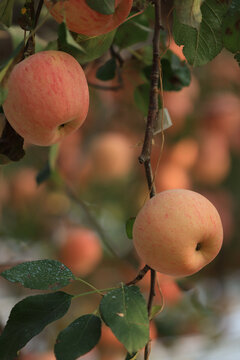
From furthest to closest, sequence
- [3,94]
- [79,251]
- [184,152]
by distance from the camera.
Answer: [184,152] < [79,251] < [3,94]

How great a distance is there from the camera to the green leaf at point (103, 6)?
62 centimetres

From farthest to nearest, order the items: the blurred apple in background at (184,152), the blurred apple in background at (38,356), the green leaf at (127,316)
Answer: the blurred apple in background at (184,152), the blurred apple in background at (38,356), the green leaf at (127,316)

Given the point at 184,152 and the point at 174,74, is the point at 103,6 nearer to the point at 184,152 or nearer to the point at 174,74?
the point at 174,74

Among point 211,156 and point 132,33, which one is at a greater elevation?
point 132,33

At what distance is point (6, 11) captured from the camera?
28.7 inches

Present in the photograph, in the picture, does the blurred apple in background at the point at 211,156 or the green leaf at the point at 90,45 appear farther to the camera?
the blurred apple in background at the point at 211,156

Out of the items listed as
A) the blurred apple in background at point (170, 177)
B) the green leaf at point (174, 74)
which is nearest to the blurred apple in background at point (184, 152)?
the blurred apple in background at point (170, 177)

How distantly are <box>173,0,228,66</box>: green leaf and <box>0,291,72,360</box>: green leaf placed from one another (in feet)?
1.17

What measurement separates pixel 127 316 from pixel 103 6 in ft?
1.12

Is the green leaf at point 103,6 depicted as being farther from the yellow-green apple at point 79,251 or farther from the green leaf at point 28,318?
the yellow-green apple at point 79,251

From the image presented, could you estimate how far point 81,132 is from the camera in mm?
2184

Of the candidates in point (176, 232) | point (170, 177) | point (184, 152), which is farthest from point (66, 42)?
point (184, 152)

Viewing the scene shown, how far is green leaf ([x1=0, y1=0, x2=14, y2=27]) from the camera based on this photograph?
720 millimetres

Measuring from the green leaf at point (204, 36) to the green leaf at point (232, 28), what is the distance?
0.12 feet
